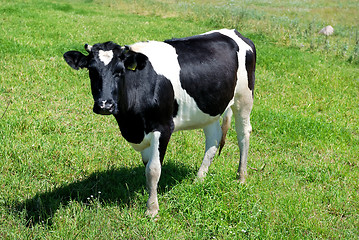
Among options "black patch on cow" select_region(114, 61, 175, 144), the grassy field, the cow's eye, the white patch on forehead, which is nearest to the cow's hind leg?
the grassy field

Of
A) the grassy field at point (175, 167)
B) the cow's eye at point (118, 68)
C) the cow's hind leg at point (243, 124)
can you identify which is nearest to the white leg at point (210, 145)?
the grassy field at point (175, 167)

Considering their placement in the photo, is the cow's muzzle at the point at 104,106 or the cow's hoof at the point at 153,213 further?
the cow's hoof at the point at 153,213

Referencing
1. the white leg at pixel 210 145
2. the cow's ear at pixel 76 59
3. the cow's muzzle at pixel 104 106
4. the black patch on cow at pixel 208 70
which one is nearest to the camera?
the cow's muzzle at pixel 104 106

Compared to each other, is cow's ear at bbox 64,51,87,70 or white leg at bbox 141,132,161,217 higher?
cow's ear at bbox 64,51,87,70

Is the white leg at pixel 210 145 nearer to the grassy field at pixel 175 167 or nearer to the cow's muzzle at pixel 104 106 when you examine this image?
the grassy field at pixel 175 167

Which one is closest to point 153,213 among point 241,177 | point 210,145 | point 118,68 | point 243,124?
point 210,145

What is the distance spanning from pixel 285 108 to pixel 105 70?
19.5 feet

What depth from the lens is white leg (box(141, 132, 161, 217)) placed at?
15.2 feet

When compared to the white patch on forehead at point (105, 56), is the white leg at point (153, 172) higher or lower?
lower

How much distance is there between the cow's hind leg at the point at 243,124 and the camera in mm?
5805

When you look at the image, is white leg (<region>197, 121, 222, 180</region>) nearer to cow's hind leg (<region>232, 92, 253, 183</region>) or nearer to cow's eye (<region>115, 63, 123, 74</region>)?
cow's hind leg (<region>232, 92, 253, 183</region>)

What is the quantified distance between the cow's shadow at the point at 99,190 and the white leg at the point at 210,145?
0.88 ft

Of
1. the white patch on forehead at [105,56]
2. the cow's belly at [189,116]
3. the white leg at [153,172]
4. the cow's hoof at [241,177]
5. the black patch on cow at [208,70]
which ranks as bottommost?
the cow's hoof at [241,177]

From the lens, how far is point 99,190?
512cm
